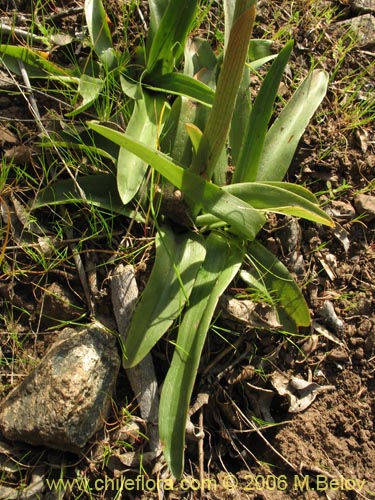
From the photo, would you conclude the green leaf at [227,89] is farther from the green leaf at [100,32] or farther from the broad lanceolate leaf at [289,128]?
the green leaf at [100,32]

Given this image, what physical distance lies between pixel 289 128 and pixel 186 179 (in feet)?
2.19

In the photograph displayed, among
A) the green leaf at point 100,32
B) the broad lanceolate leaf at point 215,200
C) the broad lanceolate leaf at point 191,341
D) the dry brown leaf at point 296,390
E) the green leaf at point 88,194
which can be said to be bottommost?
the dry brown leaf at point 296,390

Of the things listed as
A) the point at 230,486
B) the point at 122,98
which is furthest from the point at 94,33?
the point at 230,486

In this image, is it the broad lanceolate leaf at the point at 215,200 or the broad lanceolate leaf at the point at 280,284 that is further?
the broad lanceolate leaf at the point at 280,284

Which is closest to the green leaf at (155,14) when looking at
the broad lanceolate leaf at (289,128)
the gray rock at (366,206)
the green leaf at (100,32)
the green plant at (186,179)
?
the green plant at (186,179)

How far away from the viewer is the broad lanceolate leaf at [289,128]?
2.14 meters

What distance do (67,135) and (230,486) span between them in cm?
150

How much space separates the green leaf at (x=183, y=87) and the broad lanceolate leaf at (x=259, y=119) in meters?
0.19

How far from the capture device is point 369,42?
266 centimetres

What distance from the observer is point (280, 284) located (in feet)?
6.72

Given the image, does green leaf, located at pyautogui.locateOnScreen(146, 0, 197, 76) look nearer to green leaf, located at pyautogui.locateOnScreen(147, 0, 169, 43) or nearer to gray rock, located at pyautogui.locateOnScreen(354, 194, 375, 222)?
green leaf, located at pyautogui.locateOnScreen(147, 0, 169, 43)

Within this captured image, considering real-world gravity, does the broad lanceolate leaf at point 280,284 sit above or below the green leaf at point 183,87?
below

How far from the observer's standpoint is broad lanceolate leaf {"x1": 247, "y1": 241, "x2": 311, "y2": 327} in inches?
80.3

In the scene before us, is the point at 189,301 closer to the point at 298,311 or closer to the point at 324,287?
the point at 298,311
